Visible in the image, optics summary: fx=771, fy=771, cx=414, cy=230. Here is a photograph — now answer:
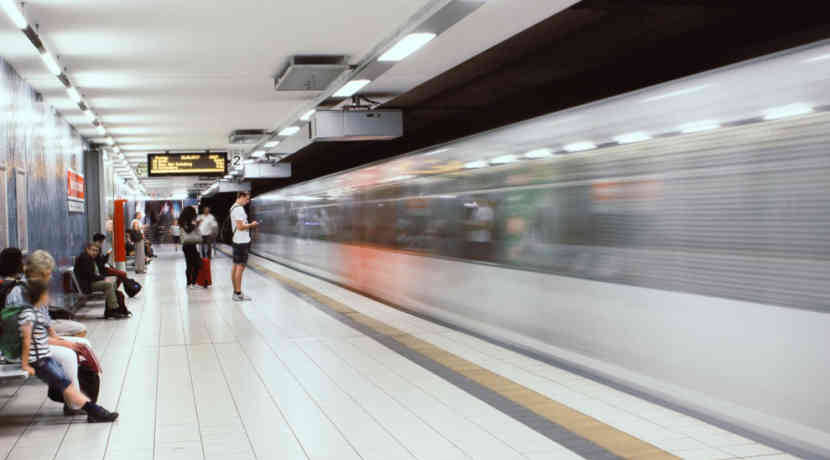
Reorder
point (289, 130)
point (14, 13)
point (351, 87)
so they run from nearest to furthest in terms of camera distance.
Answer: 1. point (14, 13)
2. point (351, 87)
3. point (289, 130)

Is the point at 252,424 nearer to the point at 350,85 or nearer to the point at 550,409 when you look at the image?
the point at 550,409

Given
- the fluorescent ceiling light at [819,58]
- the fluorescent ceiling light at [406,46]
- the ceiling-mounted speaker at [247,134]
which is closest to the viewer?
the fluorescent ceiling light at [819,58]

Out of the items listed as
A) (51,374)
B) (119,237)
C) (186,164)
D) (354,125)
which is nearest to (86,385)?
(51,374)

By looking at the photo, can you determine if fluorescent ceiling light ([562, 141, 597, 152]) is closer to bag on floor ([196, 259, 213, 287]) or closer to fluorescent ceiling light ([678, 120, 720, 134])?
fluorescent ceiling light ([678, 120, 720, 134])

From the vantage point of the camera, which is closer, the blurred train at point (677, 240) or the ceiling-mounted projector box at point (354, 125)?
the blurred train at point (677, 240)

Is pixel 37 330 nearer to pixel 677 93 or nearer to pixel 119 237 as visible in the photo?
Answer: pixel 677 93

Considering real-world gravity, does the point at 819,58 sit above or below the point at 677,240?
above

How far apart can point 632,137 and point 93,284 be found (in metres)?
7.16

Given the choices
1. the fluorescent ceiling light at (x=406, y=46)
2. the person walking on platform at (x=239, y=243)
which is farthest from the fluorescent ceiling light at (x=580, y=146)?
the person walking on platform at (x=239, y=243)

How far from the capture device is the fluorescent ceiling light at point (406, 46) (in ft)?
22.0

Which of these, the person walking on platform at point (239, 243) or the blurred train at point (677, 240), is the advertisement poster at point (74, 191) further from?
the blurred train at point (677, 240)

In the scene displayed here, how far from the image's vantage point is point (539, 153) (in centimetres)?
680

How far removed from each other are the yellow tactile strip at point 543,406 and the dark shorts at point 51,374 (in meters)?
2.79

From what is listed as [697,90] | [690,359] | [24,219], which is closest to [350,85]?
→ [24,219]
